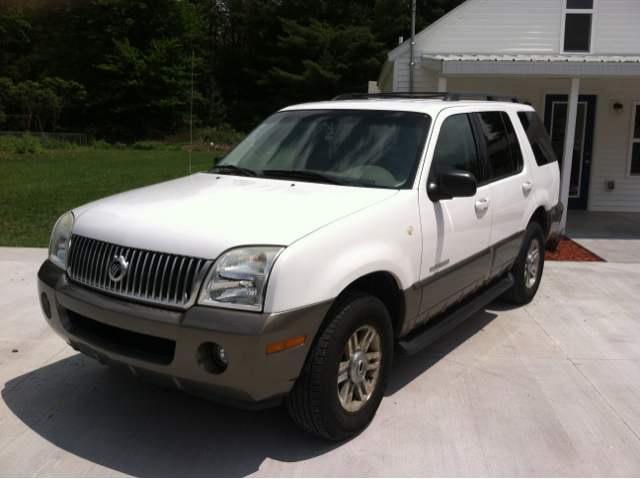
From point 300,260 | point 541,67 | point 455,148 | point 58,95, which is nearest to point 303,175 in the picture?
point 455,148

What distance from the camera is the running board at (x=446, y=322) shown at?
402cm

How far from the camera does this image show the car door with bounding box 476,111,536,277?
16.5ft

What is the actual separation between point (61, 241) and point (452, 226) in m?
2.53

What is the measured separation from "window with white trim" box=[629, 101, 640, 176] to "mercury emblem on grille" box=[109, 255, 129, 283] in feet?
39.3

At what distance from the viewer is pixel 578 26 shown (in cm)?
1195

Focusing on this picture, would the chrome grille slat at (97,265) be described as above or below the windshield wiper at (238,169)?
below

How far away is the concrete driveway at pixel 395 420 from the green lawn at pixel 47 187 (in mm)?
5081

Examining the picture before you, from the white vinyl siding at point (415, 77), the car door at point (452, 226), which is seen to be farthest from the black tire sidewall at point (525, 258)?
the white vinyl siding at point (415, 77)

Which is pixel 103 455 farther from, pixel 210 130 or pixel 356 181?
pixel 210 130

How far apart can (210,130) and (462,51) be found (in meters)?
35.3

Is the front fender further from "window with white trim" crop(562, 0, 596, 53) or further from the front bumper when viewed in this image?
"window with white trim" crop(562, 0, 596, 53)

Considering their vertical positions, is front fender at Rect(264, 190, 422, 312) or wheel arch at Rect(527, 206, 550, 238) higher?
front fender at Rect(264, 190, 422, 312)

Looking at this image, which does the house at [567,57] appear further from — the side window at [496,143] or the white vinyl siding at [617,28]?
the side window at [496,143]

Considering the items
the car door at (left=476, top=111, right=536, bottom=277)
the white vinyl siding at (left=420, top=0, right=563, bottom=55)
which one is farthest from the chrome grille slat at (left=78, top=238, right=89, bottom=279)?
the white vinyl siding at (left=420, top=0, right=563, bottom=55)
